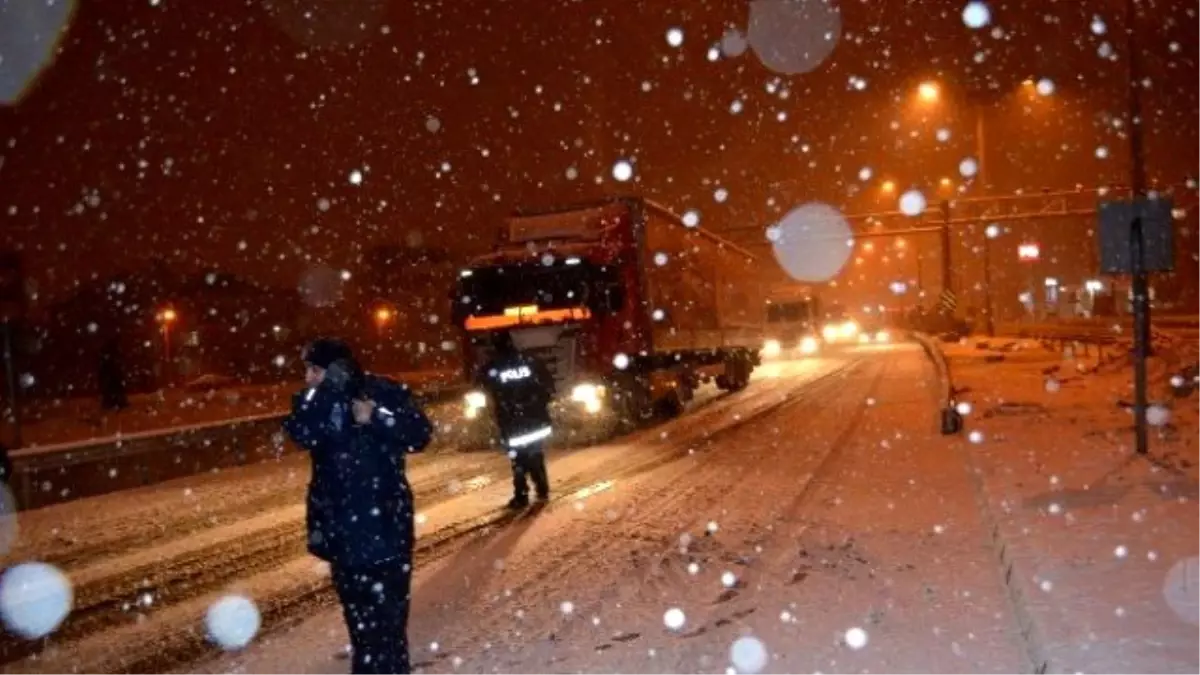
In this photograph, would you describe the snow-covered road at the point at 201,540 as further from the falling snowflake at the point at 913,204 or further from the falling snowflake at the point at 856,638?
the falling snowflake at the point at 913,204

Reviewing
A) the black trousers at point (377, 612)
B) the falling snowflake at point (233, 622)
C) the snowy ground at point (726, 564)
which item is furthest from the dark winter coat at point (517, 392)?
the black trousers at point (377, 612)

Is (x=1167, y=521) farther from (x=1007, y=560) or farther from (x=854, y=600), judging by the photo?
(x=854, y=600)

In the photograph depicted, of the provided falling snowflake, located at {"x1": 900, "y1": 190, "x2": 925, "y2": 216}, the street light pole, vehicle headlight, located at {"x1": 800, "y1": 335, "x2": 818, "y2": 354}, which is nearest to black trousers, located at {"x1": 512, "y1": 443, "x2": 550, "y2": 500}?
the street light pole

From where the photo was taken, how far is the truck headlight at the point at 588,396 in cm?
1741

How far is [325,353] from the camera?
15.5ft

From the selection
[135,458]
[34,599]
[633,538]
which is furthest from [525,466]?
[135,458]

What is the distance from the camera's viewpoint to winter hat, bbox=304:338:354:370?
15.5ft

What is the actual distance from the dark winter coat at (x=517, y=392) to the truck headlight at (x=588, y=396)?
6.34 meters

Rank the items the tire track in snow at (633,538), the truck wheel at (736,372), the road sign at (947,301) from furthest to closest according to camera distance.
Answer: the road sign at (947,301)
the truck wheel at (736,372)
the tire track in snow at (633,538)

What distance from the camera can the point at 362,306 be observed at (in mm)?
63781

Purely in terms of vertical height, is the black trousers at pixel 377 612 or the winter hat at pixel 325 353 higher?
the winter hat at pixel 325 353

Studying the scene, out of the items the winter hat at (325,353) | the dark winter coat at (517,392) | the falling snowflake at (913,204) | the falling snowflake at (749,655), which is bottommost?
the falling snowflake at (749,655)

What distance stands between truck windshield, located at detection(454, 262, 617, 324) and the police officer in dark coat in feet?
41.8

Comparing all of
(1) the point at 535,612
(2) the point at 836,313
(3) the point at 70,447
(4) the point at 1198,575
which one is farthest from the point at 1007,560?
(2) the point at 836,313
